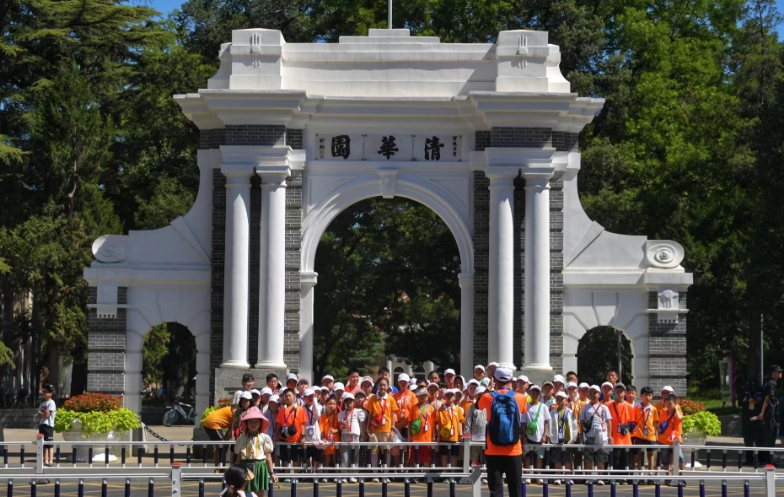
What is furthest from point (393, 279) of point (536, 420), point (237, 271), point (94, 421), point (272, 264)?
point (536, 420)

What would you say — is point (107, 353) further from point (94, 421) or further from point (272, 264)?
point (272, 264)

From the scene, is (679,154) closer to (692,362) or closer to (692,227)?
(692,227)

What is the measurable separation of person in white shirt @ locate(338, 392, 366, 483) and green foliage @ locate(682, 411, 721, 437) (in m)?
6.09

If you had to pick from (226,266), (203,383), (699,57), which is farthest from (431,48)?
(699,57)

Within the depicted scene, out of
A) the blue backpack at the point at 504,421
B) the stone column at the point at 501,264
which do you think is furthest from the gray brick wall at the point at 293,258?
the blue backpack at the point at 504,421

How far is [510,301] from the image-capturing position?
25141mm

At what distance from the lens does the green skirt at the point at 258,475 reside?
13.5 m

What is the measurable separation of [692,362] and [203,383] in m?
21.3

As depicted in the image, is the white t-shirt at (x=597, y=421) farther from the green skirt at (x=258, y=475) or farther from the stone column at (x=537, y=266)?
the green skirt at (x=258, y=475)

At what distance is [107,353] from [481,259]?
7105 mm

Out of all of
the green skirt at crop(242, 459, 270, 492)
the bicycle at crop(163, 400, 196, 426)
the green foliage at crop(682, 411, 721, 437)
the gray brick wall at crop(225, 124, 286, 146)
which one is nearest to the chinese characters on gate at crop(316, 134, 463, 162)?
the gray brick wall at crop(225, 124, 286, 146)

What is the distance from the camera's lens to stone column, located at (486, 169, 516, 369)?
25.1 meters

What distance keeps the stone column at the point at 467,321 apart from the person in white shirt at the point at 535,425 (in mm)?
5716

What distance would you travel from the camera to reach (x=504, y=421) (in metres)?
14.5
